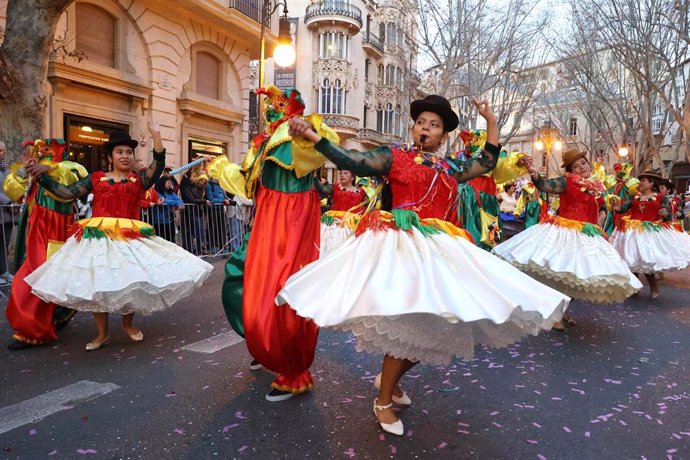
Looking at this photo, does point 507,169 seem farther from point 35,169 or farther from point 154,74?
point 154,74

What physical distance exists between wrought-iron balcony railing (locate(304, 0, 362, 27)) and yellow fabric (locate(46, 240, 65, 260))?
3119 cm

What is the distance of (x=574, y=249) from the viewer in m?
5.59

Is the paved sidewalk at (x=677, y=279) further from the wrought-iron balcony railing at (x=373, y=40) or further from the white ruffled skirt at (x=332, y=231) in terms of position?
the wrought-iron balcony railing at (x=373, y=40)

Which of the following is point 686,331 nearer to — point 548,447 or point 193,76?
point 548,447

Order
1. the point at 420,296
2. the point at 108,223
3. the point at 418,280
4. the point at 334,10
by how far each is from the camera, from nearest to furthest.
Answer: the point at 420,296
the point at 418,280
the point at 108,223
the point at 334,10

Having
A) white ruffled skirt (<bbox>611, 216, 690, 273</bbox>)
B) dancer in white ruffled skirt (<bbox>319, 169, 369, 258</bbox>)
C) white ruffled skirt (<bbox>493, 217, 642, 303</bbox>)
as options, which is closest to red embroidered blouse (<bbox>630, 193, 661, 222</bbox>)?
white ruffled skirt (<bbox>611, 216, 690, 273</bbox>)

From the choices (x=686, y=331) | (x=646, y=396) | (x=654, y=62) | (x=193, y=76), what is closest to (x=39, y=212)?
(x=646, y=396)

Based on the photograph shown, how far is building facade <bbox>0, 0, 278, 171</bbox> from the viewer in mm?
13173

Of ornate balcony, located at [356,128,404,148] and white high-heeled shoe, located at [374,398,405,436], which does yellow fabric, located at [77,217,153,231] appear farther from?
ornate balcony, located at [356,128,404,148]

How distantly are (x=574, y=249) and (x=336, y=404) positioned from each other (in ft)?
11.1

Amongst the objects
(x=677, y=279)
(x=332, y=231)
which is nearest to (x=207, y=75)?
(x=332, y=231)

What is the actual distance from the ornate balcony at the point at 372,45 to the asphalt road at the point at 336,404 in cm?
3339

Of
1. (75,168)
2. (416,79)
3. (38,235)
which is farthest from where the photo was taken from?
(416,79)

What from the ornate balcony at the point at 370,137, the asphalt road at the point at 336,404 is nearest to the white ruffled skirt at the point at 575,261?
the asphalt road at the point at 336,404
